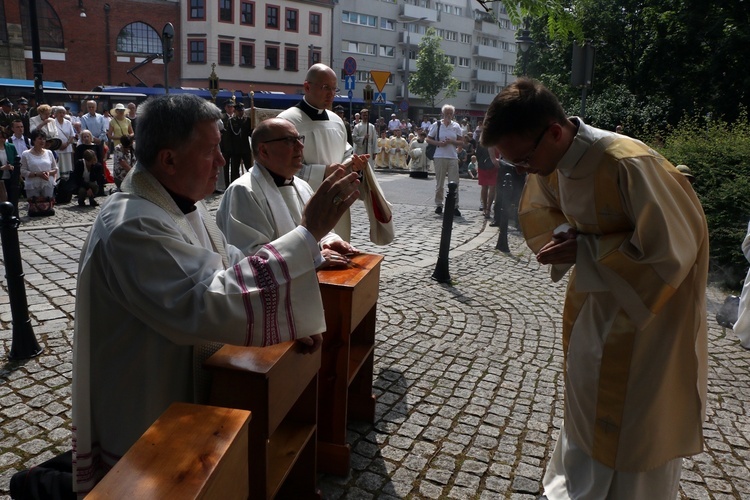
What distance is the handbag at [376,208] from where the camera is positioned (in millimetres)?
4828

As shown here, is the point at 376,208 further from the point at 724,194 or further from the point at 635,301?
the point at 724,194

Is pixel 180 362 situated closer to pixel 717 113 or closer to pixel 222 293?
pixel 222 293

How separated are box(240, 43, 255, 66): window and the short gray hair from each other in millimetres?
50023

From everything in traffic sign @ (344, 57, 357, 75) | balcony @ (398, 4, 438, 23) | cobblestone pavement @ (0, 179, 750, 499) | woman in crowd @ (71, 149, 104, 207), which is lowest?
cobblestone pavement @ (0, 179, 750, 499)

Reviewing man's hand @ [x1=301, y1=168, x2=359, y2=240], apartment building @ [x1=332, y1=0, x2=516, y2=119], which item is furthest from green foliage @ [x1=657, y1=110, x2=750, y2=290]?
apartment building @ [x1=332, y1=0, x2=516, y2=119]

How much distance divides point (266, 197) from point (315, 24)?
5322 cm

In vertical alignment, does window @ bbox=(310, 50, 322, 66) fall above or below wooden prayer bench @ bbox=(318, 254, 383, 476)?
above

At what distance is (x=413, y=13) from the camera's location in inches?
2496

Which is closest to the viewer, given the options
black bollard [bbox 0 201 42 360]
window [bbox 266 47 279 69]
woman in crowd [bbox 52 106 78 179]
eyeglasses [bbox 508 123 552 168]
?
eyeglasses [bbox 508 123 552 168]

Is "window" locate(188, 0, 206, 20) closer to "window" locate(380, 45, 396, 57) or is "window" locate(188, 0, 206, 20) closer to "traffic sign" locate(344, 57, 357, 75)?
"window" locate(380, 45, 396, 57)

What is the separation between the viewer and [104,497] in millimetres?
1490

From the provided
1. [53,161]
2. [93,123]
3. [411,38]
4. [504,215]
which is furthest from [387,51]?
[504,215]

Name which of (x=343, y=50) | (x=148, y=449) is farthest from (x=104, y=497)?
(x=343, y=50)

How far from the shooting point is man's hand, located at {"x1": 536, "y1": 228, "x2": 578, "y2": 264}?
254cm
